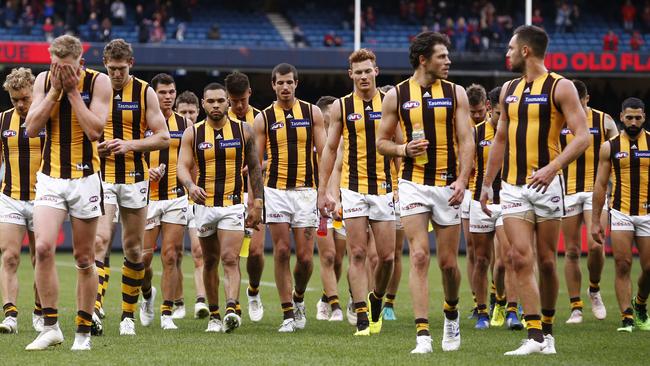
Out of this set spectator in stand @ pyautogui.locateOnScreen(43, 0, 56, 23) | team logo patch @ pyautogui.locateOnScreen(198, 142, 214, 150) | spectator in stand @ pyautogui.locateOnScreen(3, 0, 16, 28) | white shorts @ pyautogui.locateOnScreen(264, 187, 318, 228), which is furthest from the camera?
spectator in stand @ pyautogui.locateOnScreen(43, 0, 56, 23)

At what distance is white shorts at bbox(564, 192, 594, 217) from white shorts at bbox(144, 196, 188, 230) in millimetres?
3992

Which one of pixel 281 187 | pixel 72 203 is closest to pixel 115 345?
pixel 72 203

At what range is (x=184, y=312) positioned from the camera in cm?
1335

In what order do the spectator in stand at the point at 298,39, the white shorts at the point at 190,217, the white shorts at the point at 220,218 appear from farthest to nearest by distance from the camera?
the spectator in stand at the point at 298,39
the white shorts at the point at 190,217
the white shorts at the point at 220,218

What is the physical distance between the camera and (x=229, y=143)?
38.1ft

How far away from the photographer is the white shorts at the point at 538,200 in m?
9.09

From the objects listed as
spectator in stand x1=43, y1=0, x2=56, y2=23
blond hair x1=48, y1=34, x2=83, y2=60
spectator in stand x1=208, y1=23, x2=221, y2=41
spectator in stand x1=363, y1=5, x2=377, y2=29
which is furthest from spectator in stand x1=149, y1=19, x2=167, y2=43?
blond hair x1=48, y1=34, x2=83, y2=60

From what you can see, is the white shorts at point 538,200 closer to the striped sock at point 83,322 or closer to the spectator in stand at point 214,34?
the striped sock at point 83,322

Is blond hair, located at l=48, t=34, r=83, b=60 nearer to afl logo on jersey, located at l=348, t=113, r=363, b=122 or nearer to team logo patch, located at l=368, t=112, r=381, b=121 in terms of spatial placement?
afl logo on jersey, located at l=348, t=113, r=363, b=122

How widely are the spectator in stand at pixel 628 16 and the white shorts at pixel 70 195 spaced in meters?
32.0

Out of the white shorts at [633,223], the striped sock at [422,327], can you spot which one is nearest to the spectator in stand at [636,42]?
the white shorts at [633,223]

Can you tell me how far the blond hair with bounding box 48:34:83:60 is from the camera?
876 cm

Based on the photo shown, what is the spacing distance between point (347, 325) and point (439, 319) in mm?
1225

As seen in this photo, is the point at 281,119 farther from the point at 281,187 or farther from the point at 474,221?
the point at 474,221
